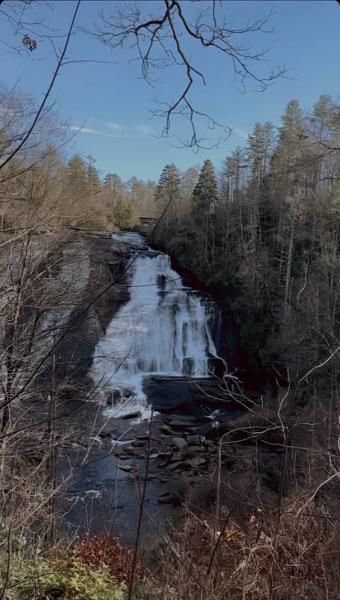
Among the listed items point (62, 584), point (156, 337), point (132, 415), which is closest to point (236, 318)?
point (156, 337)

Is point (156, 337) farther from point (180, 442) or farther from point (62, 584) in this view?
point (62, 584)

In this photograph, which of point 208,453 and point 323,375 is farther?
point 323,375

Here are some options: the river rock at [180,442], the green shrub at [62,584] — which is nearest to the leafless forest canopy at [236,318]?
the green shrub at [62,584]

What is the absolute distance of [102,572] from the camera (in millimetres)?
4328

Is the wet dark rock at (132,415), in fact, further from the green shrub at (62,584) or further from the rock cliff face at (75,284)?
the green shrub at (62,584)

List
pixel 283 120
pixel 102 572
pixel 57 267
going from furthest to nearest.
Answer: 1. pixel 283 120
2. pixel 57 267
3. pixel 102 572

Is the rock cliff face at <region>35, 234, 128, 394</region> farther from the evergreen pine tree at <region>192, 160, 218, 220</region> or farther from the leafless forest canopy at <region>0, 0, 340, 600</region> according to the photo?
the evergreen pine tree at <region>192, 160, 218, 220</region>

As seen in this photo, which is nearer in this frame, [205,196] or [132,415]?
[132,415]

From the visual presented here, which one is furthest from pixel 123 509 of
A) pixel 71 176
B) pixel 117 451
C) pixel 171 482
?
pixel 71 176

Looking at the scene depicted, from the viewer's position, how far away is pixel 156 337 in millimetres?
20828

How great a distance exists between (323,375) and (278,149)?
53.4 ft

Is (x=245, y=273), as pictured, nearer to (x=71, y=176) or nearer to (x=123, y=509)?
(x=123, y=509)

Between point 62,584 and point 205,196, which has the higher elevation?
point 205,196

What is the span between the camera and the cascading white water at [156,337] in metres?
18.8
